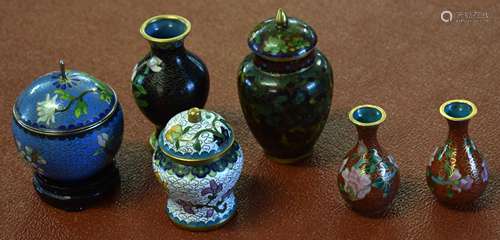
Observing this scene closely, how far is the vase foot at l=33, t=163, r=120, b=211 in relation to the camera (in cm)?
160

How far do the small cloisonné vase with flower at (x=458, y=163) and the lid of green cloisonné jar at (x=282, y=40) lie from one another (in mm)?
245

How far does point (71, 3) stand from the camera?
7.40ft

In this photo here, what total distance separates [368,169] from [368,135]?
0.05 metres

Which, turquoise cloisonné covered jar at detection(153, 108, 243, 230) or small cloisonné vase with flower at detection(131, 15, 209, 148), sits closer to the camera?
turquoise cloisonné covered jar at detection(153, 108, 243, 230)

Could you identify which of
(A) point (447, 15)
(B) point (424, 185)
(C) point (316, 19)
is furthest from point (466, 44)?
(B) point (424, 185)

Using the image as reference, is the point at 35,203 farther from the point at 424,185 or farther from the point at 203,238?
the point at 424,185

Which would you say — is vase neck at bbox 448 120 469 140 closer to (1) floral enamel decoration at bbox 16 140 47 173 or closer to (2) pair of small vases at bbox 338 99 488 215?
(2) pair of small vases at bbox 338 99 488 215

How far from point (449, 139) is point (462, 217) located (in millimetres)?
137

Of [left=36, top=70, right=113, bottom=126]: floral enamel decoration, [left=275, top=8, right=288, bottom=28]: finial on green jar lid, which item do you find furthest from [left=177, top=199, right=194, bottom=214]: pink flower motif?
[left=275, top=8, right=288, bottom=28]: finial on green jar lid

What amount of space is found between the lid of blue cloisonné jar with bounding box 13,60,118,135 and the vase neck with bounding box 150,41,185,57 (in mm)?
132

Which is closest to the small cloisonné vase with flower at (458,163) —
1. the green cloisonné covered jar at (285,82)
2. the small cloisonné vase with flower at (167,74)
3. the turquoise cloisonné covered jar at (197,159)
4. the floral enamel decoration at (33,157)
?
the green cloisonné covered jar at (285,82)

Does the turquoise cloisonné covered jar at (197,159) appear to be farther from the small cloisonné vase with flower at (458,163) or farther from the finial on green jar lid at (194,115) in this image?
the small cloisonné vase with flower at (458,163)

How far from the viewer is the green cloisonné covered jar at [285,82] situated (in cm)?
155

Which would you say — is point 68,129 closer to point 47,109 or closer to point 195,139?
point 47,109
